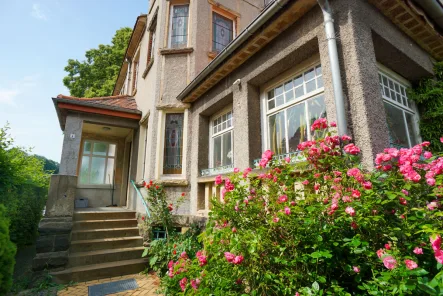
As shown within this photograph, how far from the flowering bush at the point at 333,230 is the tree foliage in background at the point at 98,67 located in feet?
64.4

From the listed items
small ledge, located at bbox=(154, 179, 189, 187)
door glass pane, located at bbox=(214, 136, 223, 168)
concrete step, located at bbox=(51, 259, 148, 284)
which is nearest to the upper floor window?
door glass pane, located at bbox=(214, 136, 223, 168)

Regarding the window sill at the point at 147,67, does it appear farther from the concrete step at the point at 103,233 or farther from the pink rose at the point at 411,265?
the pink rose at the point at 411,265

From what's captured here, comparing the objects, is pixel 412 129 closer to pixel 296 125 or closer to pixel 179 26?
pixel 296 125

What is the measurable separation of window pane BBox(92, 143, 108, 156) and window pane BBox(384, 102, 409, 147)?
10338mm

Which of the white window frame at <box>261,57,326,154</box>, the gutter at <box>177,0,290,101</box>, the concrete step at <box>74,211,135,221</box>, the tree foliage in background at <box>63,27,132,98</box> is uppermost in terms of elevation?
the tree foliage in background at <box>63,27,132,98</box>

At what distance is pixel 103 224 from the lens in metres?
5.90

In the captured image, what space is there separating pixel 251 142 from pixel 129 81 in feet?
30.0

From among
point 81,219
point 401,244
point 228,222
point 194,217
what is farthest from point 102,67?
point 401,244

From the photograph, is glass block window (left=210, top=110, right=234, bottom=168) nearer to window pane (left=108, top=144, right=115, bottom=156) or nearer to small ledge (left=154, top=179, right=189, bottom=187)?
small ledge (left=154, top=179, right=189, bottom=187)

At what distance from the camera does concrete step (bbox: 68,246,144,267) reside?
15.8 ft

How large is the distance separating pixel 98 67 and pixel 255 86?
1963 cm

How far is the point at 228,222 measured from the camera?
8.11 feet

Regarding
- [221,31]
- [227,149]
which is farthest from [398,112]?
[221,31]

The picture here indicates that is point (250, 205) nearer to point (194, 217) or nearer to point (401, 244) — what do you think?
point (401, 244)
